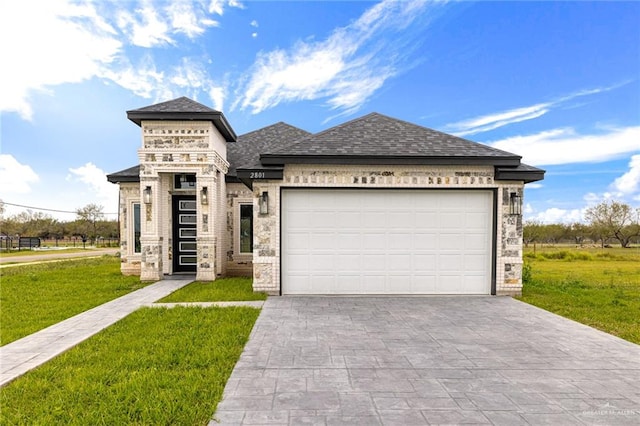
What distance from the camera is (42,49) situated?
868 cm

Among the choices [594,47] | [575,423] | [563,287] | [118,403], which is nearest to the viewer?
[575,423]

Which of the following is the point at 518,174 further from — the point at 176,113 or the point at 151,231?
the point at 151,231

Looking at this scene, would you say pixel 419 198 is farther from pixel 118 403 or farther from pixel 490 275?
pixel 118 403

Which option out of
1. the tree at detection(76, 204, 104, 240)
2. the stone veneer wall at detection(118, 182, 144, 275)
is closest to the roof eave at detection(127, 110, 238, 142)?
the stone veneer wall at detection(118, 182, 144, 275)

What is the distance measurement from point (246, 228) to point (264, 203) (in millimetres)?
3866

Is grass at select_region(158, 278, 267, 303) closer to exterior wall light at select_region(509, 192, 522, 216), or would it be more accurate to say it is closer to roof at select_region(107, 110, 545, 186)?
roof at select_region(107, 110, 545, 186)

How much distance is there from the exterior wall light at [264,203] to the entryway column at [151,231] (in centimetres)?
423

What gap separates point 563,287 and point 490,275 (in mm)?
3337

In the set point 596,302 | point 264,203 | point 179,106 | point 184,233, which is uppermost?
point 179,106

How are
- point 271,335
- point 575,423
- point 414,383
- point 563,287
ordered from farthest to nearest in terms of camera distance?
point 563,287 → point 271,335 → point 414,383 → point 575,423

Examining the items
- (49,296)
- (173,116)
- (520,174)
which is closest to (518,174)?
(520,174)

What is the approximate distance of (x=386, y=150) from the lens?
308 inches

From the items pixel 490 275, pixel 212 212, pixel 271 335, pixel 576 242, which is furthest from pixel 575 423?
pixel 576 242

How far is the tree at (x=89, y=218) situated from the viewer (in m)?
41.5
